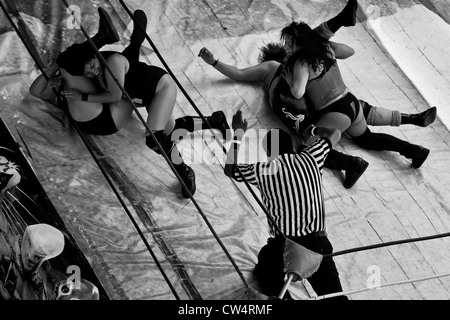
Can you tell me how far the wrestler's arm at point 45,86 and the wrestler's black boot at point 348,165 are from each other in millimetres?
1094

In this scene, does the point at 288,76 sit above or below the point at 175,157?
above

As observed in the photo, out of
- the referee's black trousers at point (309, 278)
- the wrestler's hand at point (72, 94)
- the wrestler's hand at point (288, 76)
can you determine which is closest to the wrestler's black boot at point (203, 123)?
the wrestler's hand at point (288, 76)

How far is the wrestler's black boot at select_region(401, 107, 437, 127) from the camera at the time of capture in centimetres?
359

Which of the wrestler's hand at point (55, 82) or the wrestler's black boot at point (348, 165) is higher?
the wrestler's hand at point (55, 82)

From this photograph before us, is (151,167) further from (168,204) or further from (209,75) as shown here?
(209,75)

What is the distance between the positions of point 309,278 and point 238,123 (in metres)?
0.77

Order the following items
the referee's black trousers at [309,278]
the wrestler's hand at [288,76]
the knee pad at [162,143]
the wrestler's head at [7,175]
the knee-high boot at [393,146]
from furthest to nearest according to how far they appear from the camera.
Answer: the knee-high boot at [393,146]
the wrestler's hand at [288,76]
the knee pad at [162,143]
the referee's black trousers at [309,278]
the wrestler's head at [7,175]

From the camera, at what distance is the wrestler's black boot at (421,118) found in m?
3.59

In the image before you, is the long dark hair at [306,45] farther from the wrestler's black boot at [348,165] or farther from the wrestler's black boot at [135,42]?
the wrestler's black boot at [135,42]

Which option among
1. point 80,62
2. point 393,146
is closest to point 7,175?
point 80,62

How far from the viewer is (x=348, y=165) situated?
3.40 meters

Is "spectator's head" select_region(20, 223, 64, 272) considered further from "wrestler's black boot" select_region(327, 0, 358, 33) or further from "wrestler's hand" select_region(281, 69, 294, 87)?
"wrestler's black boot" select_region(327, 0, 358, 33)

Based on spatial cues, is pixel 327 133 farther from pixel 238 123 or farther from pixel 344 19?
pixel 344 19

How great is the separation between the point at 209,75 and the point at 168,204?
783 mm
